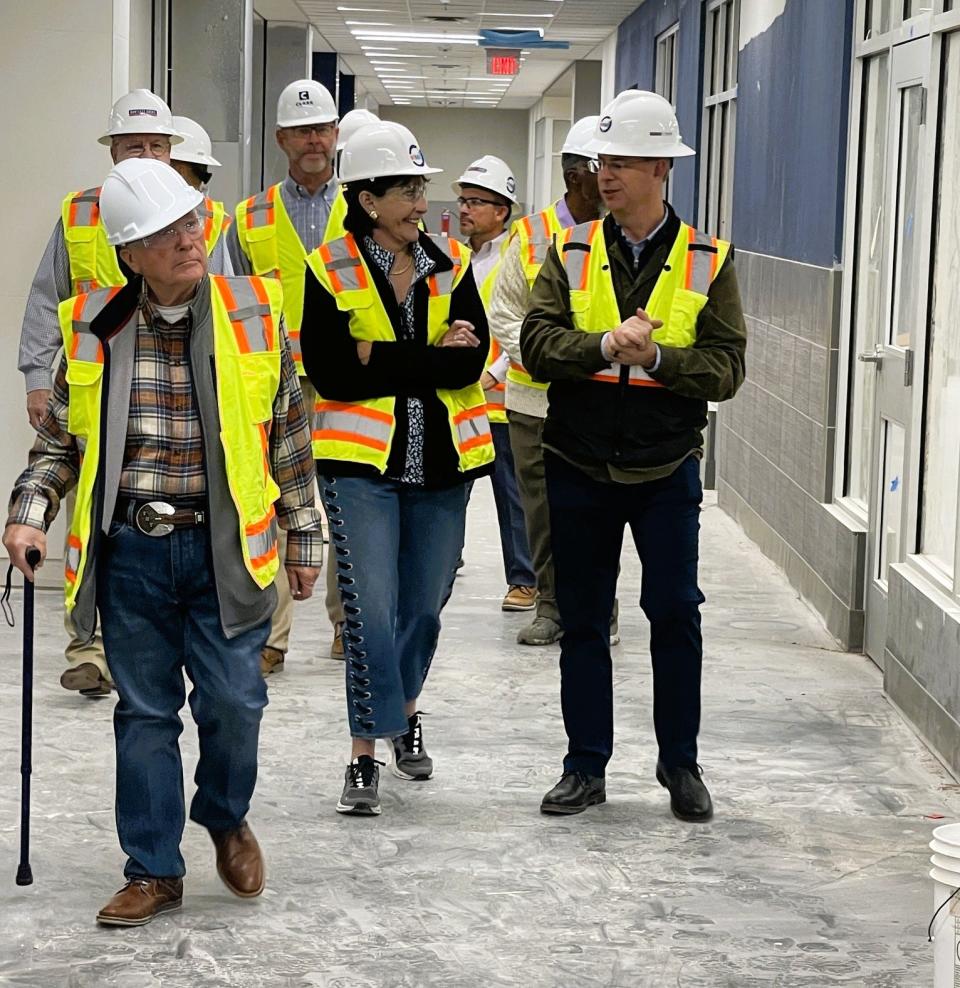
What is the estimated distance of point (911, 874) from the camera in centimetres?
436

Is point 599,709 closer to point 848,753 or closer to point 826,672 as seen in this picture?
point 848,753

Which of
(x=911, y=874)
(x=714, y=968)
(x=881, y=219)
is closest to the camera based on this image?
(x=714, y=968)

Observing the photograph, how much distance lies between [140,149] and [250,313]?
2142 mm

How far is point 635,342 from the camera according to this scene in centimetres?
435

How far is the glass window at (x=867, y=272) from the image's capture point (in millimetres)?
7207

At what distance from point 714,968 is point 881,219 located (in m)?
4.17

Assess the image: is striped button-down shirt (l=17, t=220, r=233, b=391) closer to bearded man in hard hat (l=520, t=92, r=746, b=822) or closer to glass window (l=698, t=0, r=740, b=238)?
bearded man in hard hat (l=520, t=92, r=746, b=822)

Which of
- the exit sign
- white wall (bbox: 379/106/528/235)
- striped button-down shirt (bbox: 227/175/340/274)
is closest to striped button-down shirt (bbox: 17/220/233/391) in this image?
striped button-down shirt (bbox: 227/175/340/274)

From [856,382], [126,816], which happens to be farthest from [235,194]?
[126,816]

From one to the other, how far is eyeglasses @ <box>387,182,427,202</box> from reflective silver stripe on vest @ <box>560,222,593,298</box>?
0.40m

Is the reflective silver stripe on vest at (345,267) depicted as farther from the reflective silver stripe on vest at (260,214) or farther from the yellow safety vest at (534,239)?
the yellow safety vest at (534,239)

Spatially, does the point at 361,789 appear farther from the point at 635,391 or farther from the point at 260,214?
the point at 260,214

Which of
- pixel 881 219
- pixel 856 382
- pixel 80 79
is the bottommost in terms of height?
pixel 856 382

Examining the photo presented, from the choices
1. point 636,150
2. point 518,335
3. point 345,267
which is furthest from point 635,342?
point 518,335
